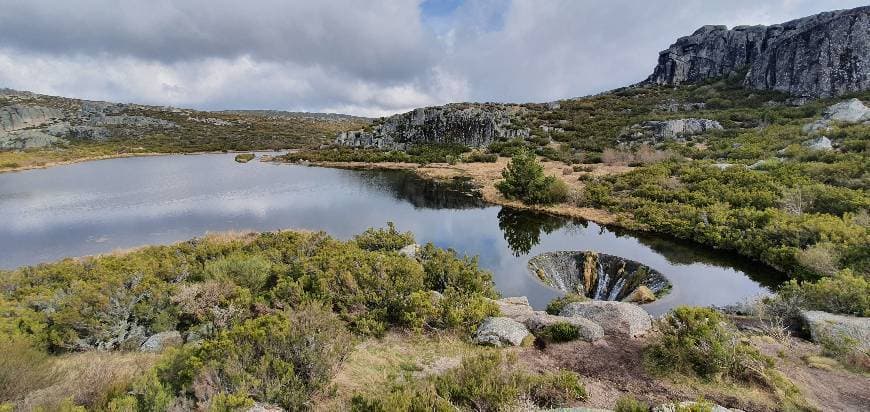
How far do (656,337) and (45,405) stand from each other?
37.8 ft

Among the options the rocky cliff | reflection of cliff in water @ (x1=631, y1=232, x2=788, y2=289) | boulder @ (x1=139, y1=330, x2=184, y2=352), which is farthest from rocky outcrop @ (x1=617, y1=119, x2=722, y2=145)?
boulder @ (x1=139, y1=330, x2=184, y2=352)

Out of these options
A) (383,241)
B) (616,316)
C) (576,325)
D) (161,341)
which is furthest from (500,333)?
(383,241)

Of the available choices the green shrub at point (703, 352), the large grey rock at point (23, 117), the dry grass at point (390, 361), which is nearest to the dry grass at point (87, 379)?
the dry grass at point (390, 361)

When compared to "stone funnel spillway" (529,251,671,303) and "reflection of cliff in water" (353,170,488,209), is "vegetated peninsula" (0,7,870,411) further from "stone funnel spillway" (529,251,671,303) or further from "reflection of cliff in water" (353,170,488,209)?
"reflection of cliff in water" (353,170,488,209)

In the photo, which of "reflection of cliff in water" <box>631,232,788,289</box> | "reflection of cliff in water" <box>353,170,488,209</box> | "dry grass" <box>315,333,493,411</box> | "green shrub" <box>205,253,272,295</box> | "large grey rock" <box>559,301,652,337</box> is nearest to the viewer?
"dry grass" <box>315,333,493,411</box>

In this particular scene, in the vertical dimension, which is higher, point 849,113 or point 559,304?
point 849,113

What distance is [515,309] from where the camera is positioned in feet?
40.5

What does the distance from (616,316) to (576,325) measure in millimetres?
1580

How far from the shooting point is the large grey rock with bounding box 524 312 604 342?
9961 mm

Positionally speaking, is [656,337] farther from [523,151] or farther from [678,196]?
[523,151]

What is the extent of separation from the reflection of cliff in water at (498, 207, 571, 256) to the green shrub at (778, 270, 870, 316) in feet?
37.9

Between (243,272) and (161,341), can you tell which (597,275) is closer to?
(243,272)

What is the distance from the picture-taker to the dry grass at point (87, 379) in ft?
17.8

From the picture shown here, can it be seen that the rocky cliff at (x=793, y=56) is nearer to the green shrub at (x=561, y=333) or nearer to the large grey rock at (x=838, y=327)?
the large grey rock at (x=838, y=327)
